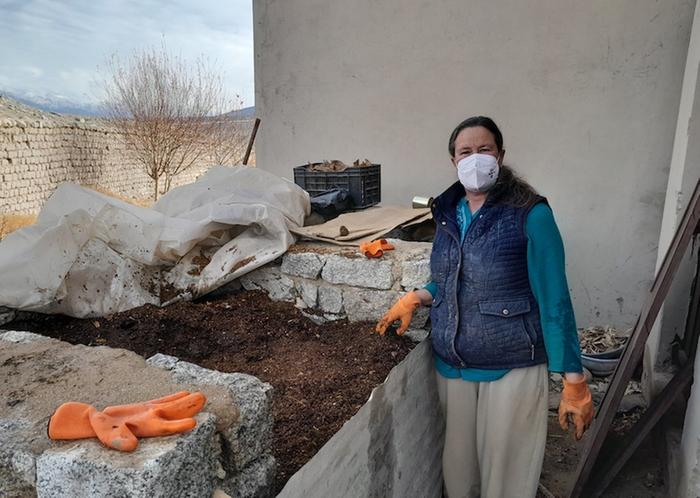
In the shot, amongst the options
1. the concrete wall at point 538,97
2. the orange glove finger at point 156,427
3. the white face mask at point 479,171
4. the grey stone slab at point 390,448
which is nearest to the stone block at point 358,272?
the grey stone slab at point 390,448

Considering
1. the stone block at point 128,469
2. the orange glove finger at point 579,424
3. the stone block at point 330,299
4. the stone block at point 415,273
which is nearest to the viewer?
the stone block at point 128,469

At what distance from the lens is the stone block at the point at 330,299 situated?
2785mm

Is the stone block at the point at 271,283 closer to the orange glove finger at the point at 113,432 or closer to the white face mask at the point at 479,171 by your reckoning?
the white face mask at the point at 479,171

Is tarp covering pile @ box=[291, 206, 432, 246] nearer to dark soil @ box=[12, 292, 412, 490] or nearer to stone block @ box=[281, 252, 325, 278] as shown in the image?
stone block @ box=[281, 252, 325, 278]

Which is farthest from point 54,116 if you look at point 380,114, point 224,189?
point 224,189

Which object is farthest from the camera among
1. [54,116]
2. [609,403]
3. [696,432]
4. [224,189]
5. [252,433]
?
[54,116]

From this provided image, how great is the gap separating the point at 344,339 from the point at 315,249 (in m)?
0.58

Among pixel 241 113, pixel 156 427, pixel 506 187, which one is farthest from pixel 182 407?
pixel 241 113

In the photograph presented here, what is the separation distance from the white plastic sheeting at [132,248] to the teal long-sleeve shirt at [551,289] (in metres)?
1.47

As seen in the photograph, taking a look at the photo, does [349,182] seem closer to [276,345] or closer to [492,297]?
[276,345]

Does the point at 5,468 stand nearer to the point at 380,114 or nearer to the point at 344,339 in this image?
the point at 344,339

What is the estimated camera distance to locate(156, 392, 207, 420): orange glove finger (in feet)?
3.56

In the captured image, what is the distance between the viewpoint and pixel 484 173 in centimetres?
197

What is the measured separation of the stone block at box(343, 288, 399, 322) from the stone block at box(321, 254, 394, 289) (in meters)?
0.04
